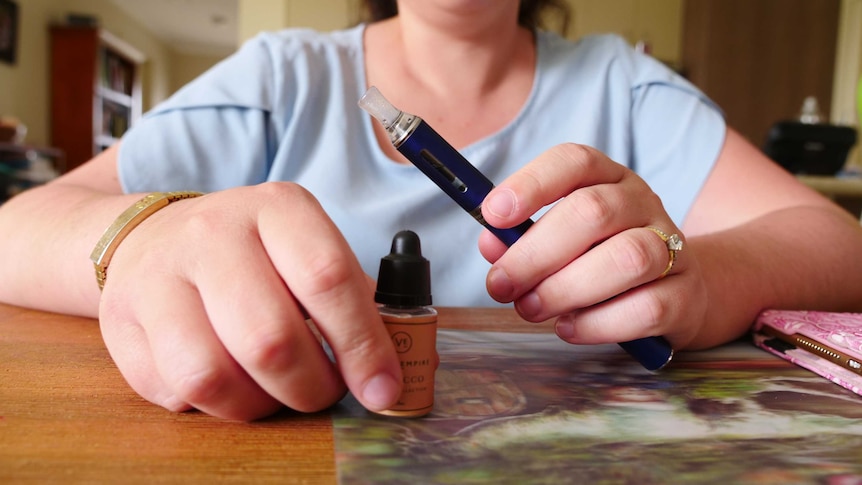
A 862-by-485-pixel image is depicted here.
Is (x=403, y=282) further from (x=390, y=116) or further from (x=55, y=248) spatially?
(x=55, y=248)

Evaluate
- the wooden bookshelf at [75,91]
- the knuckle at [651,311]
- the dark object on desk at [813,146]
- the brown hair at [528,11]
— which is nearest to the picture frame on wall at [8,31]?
the wooden bookshelf at [75,91]

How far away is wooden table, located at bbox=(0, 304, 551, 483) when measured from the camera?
271mm

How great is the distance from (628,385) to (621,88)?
0.60 m

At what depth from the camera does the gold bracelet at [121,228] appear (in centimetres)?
42

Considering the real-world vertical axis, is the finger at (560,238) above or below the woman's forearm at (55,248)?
above

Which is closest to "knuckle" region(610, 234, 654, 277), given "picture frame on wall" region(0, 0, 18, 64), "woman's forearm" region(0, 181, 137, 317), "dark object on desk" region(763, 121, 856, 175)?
"woman's forearm" region(0, 181, 137, 317)

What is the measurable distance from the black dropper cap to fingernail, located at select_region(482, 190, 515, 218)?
0.07m

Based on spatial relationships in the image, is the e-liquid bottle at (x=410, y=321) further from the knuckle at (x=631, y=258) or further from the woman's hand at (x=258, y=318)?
the knuckle at (x=631, y=258)

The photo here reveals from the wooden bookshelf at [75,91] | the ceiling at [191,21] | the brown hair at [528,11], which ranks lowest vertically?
the wooden bookshelf at [75,91]

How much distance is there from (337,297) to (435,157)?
0.13 metres

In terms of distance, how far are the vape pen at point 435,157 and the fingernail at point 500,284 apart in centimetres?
2

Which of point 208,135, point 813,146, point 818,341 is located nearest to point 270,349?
point 818,341

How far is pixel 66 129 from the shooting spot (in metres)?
5.25

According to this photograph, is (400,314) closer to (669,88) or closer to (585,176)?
(585,176)
